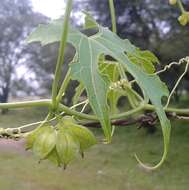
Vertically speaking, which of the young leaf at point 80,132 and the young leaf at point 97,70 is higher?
the young leaf at point 97,70

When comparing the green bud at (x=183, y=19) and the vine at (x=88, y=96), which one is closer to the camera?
the vine at (x=88, y=96)

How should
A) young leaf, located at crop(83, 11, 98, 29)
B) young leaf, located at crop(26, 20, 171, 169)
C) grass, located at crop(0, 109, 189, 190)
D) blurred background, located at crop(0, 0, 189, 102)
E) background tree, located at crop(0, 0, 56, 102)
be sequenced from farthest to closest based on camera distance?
1. background tree, located at crop(0, 0, 56, 102)
2. blurred background, located at crop(0, 0, 189, 102)
3. grass, located at crop(0, 109, 189, 190)
4. young leaf, located at crop(83, 11, 98, 29)
5. young leaf, located at crop(26, 20, 171, 169)

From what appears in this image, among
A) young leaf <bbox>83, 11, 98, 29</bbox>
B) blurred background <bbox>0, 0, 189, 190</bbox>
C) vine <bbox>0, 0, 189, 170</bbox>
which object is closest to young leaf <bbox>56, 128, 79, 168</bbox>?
vine <bbox>0, 0, 189, 170</bbox>

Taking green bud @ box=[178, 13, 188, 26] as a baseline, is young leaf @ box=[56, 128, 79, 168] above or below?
below

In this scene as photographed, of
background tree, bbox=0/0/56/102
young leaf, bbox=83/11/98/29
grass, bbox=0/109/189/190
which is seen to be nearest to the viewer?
young leaf, bbox=83/11/98/29

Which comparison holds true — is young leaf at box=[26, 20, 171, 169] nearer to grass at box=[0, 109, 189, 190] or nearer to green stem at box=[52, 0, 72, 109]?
green stem at box=[52, 0, 72, 109]

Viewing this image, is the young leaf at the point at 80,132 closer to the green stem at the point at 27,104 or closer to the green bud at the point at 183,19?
the green stem at the point at 27,104

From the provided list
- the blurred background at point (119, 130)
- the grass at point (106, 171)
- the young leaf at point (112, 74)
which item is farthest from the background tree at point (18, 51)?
the young leaf at point (112, 74)

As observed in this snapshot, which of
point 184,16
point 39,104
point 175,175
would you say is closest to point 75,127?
point 39,104
